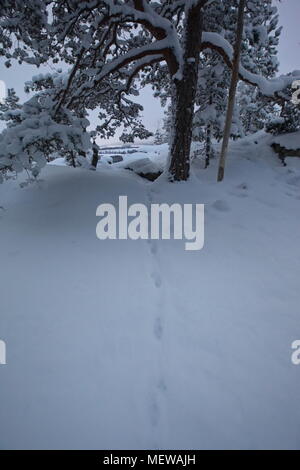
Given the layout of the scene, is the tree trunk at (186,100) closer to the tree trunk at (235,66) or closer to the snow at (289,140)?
the tree trunk at (235,66)

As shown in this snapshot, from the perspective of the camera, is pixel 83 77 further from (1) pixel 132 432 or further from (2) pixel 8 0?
(1) pixel 132 432

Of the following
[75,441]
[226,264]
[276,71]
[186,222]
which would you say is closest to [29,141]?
[186,222]

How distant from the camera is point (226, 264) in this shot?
4.29 metres

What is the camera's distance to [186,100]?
7.40 metres

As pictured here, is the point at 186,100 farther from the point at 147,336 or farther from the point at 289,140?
the point at 147,336

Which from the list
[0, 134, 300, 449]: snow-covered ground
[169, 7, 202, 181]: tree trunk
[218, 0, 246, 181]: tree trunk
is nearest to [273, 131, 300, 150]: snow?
[218, 0, 246, 181]: tree trunk

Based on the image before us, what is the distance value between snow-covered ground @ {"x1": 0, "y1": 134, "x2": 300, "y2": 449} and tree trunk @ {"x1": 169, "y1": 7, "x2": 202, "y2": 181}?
2977 millimetres

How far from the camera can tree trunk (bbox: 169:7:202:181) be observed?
7234 mm

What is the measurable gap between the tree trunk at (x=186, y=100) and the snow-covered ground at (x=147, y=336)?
9.77 feet

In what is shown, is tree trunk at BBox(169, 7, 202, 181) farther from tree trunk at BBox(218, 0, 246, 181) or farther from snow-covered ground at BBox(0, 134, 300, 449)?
snow-covered ground at BBox(0, 134, 300, 449)

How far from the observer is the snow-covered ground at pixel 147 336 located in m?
A: 2.06

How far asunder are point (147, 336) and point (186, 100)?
275 inches

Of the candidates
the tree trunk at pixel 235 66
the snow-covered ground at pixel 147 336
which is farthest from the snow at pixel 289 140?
the snow-covered ground at pixel 147 336

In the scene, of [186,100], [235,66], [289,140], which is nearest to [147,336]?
[186,100]
